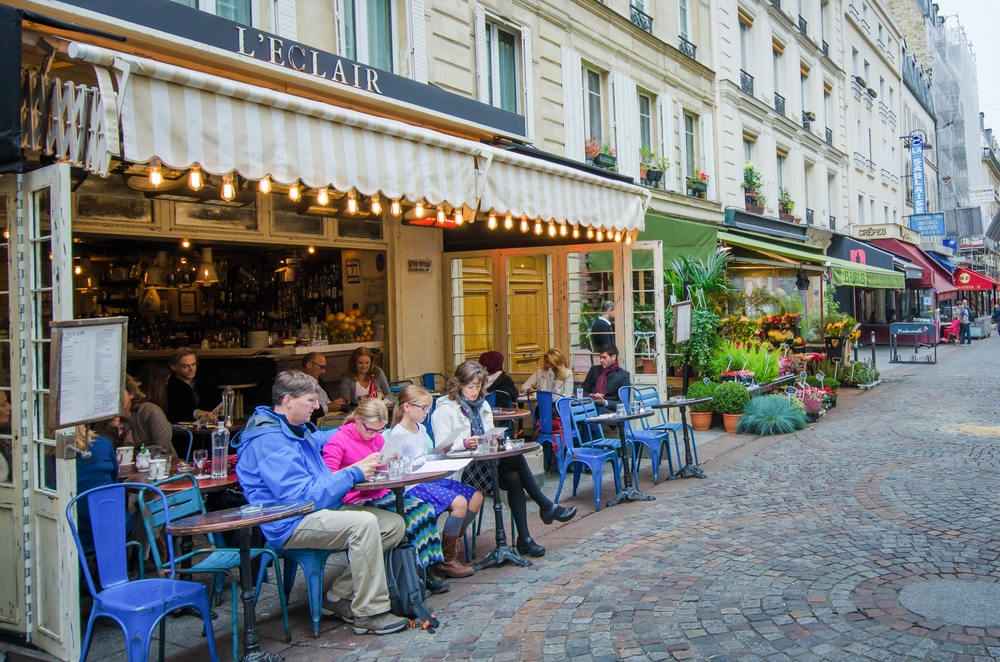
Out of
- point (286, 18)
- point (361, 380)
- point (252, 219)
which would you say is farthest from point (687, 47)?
point (361, 380)

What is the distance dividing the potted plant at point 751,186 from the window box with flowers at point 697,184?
254cm

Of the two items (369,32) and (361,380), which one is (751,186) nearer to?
(369,32)

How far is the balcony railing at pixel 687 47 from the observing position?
54.5 ft

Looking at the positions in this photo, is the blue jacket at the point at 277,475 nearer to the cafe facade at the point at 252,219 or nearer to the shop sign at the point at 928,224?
the cafe facade at the point at 252,219

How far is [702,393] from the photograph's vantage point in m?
11.2

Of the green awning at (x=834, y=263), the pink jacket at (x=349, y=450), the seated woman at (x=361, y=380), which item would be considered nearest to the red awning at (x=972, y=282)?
the green awning at (x=834, y=263)

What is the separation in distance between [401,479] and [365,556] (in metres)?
0.48

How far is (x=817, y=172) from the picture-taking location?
2483 cm

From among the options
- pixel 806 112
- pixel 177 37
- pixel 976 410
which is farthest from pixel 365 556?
pixel 806 112

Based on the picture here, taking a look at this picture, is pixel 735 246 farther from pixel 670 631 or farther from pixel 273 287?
pixel 670 631

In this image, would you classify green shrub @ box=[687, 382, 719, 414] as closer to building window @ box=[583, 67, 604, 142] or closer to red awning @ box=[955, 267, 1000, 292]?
building window @ box=[583, 67, 604, 142]

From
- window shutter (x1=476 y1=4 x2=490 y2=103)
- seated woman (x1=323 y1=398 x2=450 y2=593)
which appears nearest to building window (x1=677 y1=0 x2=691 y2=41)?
window shutter (x1=476 y1=4 x2=490 y2=103)

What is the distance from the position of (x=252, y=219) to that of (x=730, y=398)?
272 inches

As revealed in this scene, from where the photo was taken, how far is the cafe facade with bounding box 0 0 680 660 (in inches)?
159
